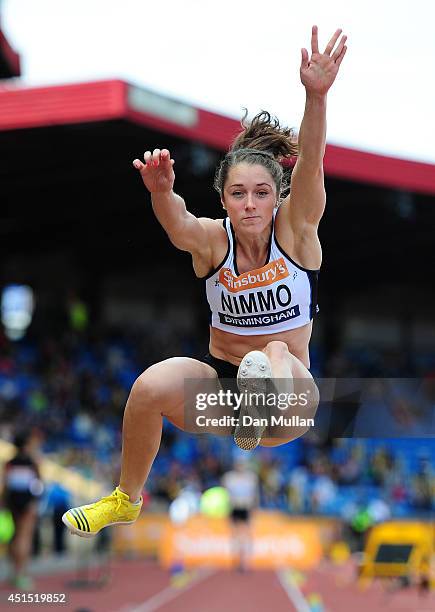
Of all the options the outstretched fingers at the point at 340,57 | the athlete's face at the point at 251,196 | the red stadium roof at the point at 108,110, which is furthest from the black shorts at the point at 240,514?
the outstretched fingers at the point at 340,57

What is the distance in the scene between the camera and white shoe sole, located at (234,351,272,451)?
4551mm

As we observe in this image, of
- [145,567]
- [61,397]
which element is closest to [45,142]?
[61,397]

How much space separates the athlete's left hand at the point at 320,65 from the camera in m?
4.59

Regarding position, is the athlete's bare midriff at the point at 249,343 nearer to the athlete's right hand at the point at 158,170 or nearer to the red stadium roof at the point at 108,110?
the athlete's right hand at the point at 158,170

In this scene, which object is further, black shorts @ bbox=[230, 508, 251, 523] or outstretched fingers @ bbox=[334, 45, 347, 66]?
black shorts @ bbox=[230, 508, 251, 523]

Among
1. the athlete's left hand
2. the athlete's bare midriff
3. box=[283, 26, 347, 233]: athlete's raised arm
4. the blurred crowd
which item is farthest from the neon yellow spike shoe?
the blurred crowd

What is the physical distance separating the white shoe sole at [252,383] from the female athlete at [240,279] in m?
0.09

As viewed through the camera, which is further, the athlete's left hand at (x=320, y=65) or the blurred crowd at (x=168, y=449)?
the blurred crowd at (x=168, y=449)

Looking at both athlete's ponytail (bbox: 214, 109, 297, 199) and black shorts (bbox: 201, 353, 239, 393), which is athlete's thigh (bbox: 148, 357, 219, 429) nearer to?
black shorts (bbox: 201, 353, 239, 393)

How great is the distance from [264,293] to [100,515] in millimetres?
1285

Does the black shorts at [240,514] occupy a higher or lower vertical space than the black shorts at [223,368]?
lower

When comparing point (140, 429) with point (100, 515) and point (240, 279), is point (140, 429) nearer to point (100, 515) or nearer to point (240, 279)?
point (100, 515)

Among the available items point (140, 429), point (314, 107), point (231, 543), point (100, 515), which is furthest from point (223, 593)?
point (314, 107)

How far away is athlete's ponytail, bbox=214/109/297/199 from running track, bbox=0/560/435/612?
6122 mm
